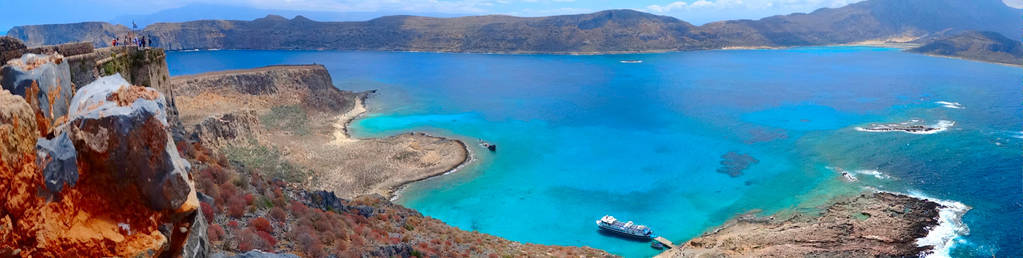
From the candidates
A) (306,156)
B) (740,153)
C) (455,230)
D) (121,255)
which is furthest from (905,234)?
(306,156)

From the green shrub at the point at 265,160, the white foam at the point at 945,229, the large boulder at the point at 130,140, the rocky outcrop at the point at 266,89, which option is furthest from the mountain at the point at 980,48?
the large boulder at the point at 130,140

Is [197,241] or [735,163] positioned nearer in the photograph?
[197,241]

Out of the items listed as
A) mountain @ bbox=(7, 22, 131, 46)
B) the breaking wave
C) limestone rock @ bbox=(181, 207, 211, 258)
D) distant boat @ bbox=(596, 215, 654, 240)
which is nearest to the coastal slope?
distant boat @ bbox=(596, 215, 654, 240)

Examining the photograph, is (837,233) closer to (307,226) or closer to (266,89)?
(307,226)

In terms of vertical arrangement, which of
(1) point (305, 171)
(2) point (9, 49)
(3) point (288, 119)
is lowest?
(1) point (305, 171)

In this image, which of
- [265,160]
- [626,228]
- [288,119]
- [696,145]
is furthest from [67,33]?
[626,228]

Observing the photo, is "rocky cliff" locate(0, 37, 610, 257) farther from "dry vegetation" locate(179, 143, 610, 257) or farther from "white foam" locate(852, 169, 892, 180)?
"white foam" locate(852, 169, 892, 180)

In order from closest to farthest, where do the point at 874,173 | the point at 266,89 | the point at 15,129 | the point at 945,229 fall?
the point at 15,129 < the point at 945,229 < the point at 874,173 < the point at 266,89
